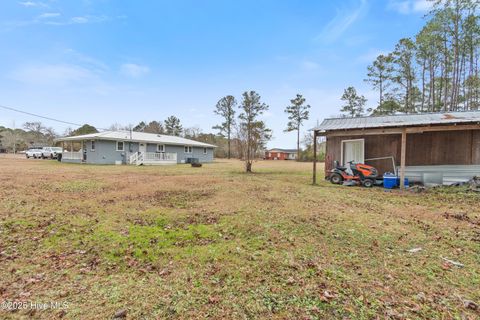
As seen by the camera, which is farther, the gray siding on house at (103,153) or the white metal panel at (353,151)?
the gray siding on house at (103,153)

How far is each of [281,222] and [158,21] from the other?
45.8 ft

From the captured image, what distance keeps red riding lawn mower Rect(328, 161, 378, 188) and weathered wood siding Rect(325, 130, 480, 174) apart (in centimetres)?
129

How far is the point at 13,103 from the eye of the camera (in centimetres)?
2248

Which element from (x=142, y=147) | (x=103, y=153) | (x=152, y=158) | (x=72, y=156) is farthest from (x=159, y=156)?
(x=72, y=156)

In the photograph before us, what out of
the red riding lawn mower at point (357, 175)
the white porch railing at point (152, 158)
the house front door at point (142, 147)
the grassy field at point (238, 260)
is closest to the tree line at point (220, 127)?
the white porch railing at point (152, 158)

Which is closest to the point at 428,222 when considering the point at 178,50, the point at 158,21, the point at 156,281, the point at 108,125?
the point at 156,281

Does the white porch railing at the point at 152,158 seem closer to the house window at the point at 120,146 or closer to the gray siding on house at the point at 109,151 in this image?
the gray siding on house at the point at 109,151

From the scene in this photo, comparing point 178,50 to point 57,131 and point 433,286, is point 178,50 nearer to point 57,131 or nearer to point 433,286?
point 433,286

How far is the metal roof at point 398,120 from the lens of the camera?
912 cm

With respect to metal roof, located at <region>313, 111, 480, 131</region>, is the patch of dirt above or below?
below

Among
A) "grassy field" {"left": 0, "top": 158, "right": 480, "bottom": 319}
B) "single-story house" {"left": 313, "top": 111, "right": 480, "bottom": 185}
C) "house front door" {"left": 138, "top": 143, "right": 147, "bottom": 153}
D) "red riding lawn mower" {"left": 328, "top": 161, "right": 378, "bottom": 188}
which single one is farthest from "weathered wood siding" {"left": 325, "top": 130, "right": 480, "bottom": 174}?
"house front door" {"left": 138, "top": 143, "right": 147, "bottom": 153}

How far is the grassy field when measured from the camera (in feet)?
6.88

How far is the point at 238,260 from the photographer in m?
2.98

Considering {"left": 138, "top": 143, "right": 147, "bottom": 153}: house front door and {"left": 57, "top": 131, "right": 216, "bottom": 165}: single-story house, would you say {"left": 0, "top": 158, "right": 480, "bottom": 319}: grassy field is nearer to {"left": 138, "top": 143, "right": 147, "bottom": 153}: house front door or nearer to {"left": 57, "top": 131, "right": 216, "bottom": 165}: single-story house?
{"left": 57, "top": 131, "right": 216, "bottom": 165}: single-story house
